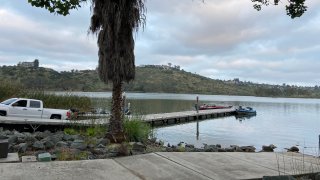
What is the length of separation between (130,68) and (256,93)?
612ft

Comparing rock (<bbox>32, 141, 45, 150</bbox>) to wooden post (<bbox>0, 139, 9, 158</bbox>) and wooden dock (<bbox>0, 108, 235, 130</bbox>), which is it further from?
wooden dock (<bbox>0, 108, 235, 130</bbox>)

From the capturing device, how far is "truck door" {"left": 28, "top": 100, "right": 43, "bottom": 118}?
25.3 meters

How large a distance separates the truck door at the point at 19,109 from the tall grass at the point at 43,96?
207 inches

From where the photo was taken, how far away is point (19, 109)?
81.7ft

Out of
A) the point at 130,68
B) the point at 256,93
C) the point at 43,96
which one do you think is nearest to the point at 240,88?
the point at 256,93

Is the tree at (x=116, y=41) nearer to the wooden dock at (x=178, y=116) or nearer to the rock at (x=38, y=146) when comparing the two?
the rock at (x=38, y=146)

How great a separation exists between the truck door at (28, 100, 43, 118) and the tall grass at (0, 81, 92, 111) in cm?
504

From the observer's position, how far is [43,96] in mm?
31156

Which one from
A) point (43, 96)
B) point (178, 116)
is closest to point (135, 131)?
point (43, 96)

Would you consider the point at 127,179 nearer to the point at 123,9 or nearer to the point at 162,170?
the point at 162,170

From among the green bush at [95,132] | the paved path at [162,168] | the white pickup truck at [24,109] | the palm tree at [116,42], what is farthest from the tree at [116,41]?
the white pickup truck at [24,109]

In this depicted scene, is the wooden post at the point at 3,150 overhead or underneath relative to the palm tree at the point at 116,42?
underneath

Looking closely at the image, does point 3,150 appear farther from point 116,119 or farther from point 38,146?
point 116,119

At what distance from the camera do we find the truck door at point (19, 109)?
24812mm
